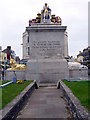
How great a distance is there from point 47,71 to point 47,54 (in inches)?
77.4

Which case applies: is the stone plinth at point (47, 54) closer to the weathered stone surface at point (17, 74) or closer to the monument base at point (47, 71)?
the monument base at point (47, 71)

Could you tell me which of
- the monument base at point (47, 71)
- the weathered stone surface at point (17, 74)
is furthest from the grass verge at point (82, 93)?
the weathered stone surface at point (17, 74)

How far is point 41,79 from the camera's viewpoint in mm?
15250

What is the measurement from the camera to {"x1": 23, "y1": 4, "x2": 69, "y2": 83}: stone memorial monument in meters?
15.3

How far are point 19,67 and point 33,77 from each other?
2935mm

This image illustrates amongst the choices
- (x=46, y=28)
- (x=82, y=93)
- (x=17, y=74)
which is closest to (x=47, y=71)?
(x=17, y=74)

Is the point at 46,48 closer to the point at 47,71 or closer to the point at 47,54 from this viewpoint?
the point at 47,54

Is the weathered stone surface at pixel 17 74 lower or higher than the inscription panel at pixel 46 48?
lower

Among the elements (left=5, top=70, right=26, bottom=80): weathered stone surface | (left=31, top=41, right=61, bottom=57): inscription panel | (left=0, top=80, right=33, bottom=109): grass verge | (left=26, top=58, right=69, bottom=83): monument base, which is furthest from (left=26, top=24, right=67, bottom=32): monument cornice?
(left=0, top=80, right=33, bottom=109): grass verge

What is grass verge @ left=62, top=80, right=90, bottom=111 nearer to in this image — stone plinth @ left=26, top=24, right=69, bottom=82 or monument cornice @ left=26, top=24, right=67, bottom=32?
stone plinth @ left=26, top=24, right=69, bottom=82

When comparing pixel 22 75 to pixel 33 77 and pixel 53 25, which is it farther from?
pixel 53 25

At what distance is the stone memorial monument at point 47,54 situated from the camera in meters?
15.3

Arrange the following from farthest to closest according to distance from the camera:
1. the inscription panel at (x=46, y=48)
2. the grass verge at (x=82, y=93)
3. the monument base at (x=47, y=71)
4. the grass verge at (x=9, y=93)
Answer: the inscription panel at (x=46, y=48) < the monument base at (x=47, y=71) < the grass verge at (x=9, y=93) < the grass verge at (x=82, y=93)

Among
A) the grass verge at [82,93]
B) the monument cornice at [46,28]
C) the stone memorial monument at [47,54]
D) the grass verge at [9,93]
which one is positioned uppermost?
the monument cornice at [46,28]
